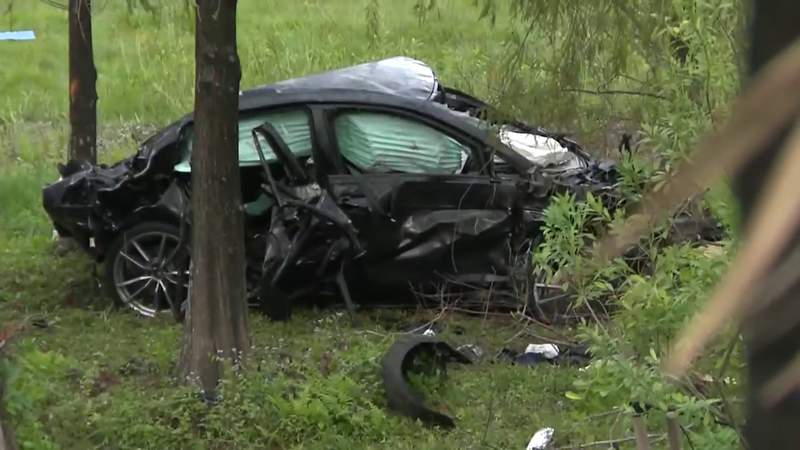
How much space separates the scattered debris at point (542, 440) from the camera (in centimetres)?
581

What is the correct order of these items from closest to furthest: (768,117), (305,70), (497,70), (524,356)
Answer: (768,117)
(497,70)
(524,356)
(305,70)

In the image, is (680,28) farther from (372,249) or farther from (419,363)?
(372,249)

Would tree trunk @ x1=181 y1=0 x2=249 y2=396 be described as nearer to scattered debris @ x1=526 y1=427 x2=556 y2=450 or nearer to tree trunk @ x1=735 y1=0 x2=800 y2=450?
→ scattered debris @ x1=526 y1=427 x2=556 y2=450

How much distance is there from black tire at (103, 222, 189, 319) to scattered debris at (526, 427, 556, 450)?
3431 mm

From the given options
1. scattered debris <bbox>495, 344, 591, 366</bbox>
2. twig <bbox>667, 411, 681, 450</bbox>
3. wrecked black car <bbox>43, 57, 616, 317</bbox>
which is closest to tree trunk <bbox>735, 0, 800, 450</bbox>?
twig <bbox>667, 411, 681, 450</bbox>

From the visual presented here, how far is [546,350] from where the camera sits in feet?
25.3

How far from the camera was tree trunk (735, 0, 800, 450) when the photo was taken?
131cm

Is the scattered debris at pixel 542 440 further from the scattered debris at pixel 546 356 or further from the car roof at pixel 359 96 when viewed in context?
the car roof at pixel 359 96

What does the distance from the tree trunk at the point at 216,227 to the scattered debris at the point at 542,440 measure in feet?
6.12

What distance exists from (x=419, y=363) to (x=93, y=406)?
6.14ft

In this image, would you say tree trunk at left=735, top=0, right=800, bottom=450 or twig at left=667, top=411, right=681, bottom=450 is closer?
tree trunk at left=735, top=0, right=800, bottom=450

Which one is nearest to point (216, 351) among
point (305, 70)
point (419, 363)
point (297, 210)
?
point (419, 363)

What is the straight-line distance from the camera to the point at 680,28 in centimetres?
418

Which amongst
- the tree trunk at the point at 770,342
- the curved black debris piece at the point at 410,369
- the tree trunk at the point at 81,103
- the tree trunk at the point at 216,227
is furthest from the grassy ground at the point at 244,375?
the tree trunk at the point at 770,342
